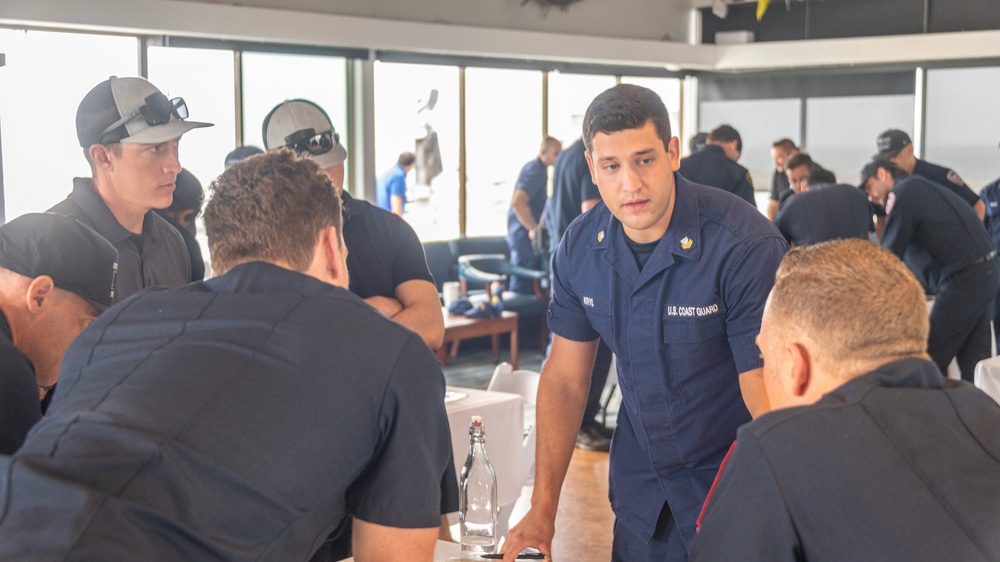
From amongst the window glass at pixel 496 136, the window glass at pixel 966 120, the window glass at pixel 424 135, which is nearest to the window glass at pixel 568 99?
the window glass at pixel 496 136

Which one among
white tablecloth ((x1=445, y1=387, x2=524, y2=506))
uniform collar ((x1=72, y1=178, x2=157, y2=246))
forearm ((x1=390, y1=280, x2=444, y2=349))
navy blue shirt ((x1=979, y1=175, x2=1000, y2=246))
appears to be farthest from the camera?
navy blue shirt ((x1=979, y1=175, x2=1000, y2=246))

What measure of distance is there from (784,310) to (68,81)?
6365 millimetres

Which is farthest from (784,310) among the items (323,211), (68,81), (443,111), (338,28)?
(443,111)

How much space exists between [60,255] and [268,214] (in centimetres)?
54

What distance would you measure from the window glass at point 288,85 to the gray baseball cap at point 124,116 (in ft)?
16.0

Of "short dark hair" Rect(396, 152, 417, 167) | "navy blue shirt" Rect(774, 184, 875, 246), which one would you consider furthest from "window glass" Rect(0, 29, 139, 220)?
"navy blue shirt" Rect(774, 184, 875, 246)

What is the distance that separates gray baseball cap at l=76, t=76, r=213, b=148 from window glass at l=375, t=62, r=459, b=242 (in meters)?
5.94

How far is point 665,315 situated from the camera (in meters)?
2.06

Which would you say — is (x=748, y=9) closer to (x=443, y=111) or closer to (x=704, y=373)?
(x=443, y=111)

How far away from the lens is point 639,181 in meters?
2.03

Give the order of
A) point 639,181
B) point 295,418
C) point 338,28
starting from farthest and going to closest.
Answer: point 338,28 < point 639,181 < point 295,418

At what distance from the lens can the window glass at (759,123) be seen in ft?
35.0

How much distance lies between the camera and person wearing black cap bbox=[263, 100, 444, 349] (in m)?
2.77

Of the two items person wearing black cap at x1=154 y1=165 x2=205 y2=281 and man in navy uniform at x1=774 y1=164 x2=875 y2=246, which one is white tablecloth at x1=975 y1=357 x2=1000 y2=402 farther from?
person wearing black cap at x1=154 y1=165 x2=205 y2=281
